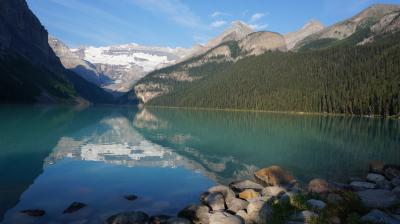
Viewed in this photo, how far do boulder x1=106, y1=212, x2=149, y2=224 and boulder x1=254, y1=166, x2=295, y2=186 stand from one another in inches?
546

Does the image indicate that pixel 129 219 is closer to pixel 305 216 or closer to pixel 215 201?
pixel 215 201

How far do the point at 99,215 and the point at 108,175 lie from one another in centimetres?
1186

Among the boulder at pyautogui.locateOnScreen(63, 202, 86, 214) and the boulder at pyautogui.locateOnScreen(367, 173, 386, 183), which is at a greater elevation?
the boulder at pyautogui.locateOnScreen(367, 173, 386, 183)

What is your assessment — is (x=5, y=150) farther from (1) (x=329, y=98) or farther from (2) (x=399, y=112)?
(1) (x=329, y=98)

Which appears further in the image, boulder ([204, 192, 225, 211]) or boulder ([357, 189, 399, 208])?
boulder ([204, 192, 225, 211])

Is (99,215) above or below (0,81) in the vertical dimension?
below

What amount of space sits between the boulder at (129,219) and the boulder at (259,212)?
5.88 meters

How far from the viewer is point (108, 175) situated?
32.2 metres

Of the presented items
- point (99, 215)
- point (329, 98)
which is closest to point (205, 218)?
point (99, 215)

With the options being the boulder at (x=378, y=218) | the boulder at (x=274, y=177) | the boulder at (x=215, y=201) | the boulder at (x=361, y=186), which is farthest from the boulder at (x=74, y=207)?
the boulder at (x=361, y=186)

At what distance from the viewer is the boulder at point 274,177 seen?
2956cm

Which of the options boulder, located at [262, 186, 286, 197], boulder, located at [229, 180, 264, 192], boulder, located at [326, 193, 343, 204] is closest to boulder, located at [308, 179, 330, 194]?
boulder, located at [262, 186, 286, 197]

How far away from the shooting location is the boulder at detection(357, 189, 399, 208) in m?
18.4

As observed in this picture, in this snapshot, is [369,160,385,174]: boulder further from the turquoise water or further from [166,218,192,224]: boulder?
[166,218,192,224]: boulder
